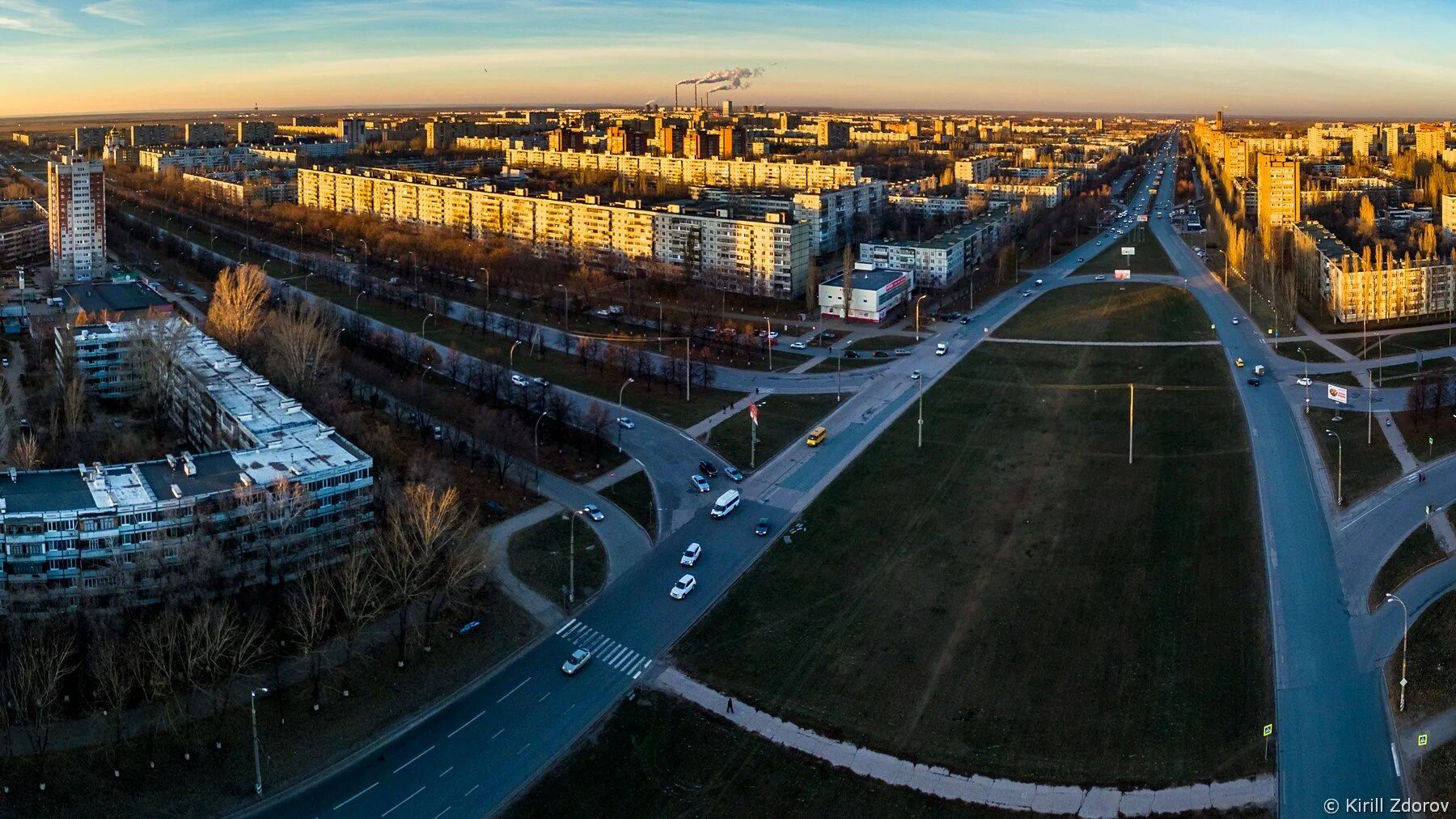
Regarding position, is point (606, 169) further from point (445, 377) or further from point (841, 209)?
point (445, 377)

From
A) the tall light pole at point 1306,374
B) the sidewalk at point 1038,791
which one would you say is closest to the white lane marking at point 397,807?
the sidewalk at point 1038,791

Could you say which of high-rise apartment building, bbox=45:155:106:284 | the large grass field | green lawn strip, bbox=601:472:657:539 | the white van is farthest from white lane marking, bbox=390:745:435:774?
high-rise apartment building, bbox=45:155:106:284

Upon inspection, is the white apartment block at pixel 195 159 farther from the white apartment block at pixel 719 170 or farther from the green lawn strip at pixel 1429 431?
the green lawn strip at pixel 1429 431

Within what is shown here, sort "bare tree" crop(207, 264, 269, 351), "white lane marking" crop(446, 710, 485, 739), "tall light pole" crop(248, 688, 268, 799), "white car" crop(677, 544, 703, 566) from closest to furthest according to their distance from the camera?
"tall light pole" crop(248, 688, 268, 799)
"white lane marking" crop(446, 710, 485, 739)
"white car" crop(677, 544, 703, 566)
"bare tree" crop(207, 264, 269, 351)

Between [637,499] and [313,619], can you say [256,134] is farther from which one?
[313,619]

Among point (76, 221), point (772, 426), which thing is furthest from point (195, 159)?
point (772, 426)

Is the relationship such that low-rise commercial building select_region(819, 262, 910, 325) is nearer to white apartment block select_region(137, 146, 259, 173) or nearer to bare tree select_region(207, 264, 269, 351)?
bare tree select_region(207, 264, 269, 351)

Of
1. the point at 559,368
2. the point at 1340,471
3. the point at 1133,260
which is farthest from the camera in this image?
the point at 1133,260
